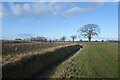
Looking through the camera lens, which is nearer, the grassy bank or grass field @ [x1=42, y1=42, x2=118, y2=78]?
the grassy bank

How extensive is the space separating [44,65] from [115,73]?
8.93m

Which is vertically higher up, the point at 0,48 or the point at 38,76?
the point at 0,48

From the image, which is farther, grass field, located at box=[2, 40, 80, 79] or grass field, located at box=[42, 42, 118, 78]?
grass field, located at box=[42, 42, 118, 78]

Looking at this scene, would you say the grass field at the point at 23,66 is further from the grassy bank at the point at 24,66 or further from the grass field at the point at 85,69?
the grass field at the point at 85,69

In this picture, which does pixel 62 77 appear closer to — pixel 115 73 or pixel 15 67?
pixel 15 67

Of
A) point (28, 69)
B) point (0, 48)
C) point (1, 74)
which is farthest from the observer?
point (0, 48)

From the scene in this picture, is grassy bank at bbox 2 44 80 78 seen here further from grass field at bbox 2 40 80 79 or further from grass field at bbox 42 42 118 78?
grass field at bbox 42 42 118 78

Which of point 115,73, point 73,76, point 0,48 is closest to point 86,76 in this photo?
point 73,76

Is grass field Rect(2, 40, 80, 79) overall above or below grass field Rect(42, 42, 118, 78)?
above

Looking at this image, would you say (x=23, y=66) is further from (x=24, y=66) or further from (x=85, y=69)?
(x=85, y=69)

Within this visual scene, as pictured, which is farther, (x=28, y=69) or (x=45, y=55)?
(x=45, y=55)

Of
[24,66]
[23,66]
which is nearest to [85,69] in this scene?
[24,66]

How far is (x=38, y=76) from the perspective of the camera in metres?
23.0

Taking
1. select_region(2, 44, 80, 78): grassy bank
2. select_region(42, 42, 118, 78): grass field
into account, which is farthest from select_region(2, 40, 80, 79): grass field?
select_region(42, 42, 118, 78): grass field
